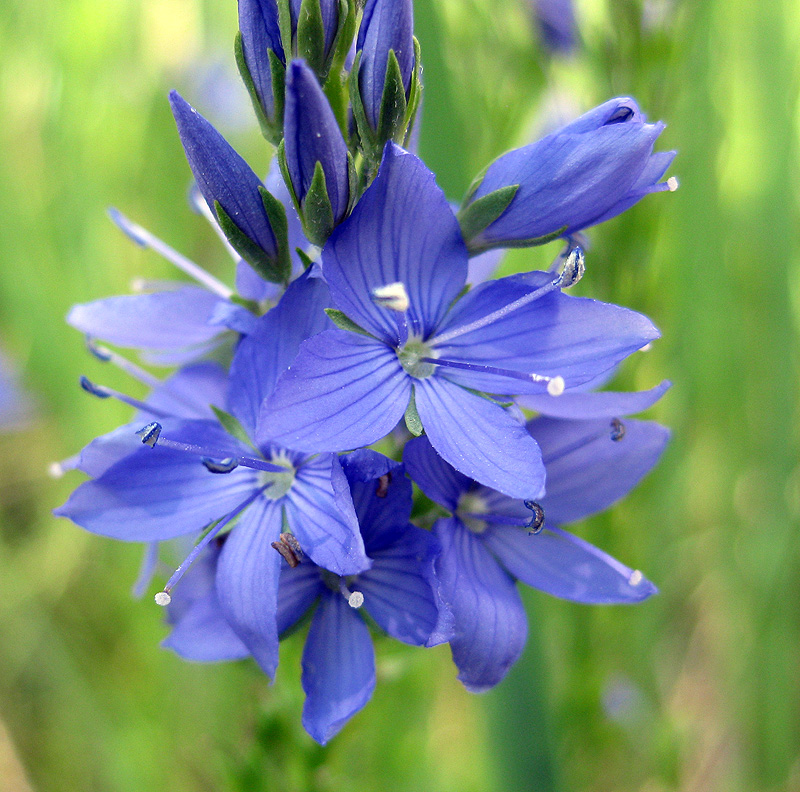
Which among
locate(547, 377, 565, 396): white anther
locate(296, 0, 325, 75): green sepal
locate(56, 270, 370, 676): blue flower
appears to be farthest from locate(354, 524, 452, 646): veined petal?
locate(296, 0, 325, 75): green sepal

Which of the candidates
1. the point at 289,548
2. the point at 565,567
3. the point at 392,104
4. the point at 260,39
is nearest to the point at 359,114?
the point at 392,104

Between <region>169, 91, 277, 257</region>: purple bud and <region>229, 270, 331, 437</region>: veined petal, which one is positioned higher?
<region>169, 91, 277, 257</region>: purple bud

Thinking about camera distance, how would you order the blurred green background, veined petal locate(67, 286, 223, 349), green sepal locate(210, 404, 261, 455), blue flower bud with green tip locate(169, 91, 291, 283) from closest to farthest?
blue flower bud with green tip locate(169, 91, 291, 283) → green sepal locate(210, 404, 261, 455) → veined petal locate(67, 286, 223, 349) → the blurred green background

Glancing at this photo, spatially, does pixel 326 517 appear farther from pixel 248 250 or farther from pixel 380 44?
pixel 380 44

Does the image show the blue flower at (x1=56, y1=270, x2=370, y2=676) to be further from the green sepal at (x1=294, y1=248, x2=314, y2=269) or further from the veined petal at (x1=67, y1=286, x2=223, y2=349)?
the veined petal at (x1=67, y1=286, x2=223, y2=349)

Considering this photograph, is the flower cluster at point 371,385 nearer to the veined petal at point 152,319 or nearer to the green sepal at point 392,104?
the green sepal at point 392,104

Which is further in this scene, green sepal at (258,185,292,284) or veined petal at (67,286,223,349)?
veined petal at (67,286,223,349)
